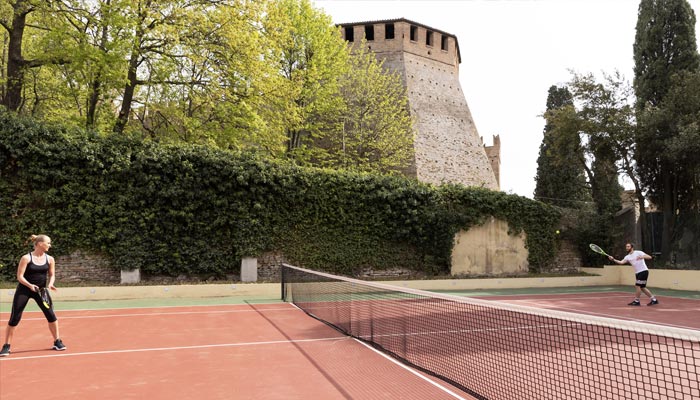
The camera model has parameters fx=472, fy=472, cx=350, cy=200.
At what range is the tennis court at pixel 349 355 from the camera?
5242mm

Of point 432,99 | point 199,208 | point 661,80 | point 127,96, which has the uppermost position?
point 432,99

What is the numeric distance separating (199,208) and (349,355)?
1192cm

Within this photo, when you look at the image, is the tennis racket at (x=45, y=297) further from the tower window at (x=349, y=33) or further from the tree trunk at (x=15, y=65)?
the tower window at (x=349, y=33)

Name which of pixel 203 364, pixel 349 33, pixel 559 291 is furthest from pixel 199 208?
pixel 349 33

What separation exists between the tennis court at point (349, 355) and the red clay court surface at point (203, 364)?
2 centimetres

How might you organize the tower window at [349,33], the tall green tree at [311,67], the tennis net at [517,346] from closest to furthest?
the tennis net at [517,346], the tall green tree at [311,67], the tower window at [349,33]

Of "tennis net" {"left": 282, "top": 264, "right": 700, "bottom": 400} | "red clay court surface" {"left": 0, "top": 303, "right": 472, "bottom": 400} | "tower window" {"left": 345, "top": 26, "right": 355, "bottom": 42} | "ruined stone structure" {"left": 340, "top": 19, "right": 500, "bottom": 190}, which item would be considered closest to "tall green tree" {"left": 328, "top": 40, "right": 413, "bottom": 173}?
"ruined stone structure" {"left": 340, "top": 19, "right": 500, "bottom": 190}

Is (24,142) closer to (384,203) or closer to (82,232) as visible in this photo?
(82,232)

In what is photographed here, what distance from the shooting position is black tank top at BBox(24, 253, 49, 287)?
6.93 m

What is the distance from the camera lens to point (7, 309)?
12.2 meters

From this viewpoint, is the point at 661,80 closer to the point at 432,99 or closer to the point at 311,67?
the point at 311,67

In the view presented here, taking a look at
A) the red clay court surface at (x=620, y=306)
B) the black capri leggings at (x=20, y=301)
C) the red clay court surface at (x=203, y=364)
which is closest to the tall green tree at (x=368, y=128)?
the red clay court surface at (x=620, y=306)

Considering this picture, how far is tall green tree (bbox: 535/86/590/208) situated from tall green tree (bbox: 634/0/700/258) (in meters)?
3.90

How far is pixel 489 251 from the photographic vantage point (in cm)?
2272
